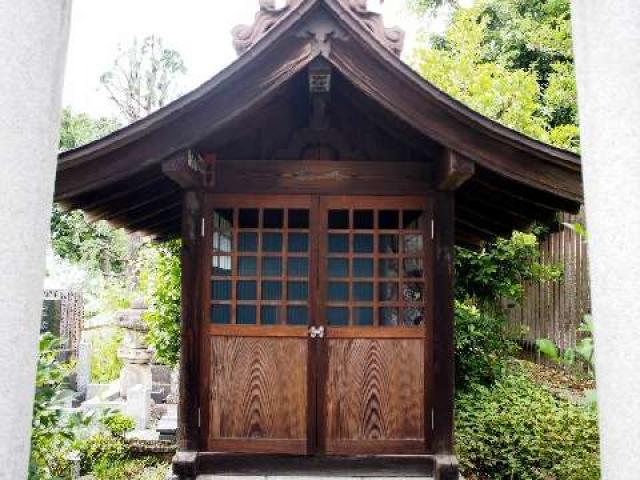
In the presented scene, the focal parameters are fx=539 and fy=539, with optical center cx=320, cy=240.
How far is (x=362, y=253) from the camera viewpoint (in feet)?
15.4

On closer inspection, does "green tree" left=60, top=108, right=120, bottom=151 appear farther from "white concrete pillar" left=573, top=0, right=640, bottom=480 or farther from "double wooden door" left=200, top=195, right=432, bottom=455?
"white concrete pillar" left=573, top=0, right=640, bottom=480

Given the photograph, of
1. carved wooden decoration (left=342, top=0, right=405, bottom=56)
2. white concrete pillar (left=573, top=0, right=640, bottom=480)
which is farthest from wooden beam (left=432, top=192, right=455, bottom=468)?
white concrete pillar (left=573, top=0, right=640, bottom=480)

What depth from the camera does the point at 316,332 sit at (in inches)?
178

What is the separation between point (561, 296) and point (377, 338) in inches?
300

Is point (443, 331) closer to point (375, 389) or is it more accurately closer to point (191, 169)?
point (375, 389)

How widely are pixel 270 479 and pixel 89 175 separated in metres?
2.80

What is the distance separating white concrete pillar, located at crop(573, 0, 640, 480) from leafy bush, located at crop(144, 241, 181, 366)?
22.3 feet

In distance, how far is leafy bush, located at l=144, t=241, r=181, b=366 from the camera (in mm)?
7910

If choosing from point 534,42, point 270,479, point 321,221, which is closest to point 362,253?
point 321,221

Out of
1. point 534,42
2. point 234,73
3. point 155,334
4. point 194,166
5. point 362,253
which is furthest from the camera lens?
point 534,42

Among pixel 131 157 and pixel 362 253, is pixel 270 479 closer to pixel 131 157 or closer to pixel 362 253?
pixel 362 253

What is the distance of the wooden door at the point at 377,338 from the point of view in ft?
14.9

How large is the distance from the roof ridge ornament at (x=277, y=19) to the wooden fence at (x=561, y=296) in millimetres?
6517

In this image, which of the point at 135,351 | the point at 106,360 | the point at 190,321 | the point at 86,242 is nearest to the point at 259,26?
the point at 190,321
